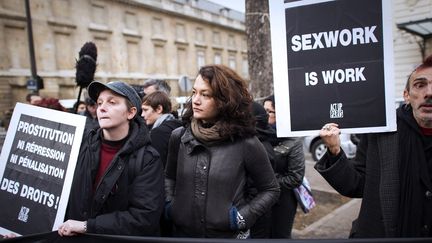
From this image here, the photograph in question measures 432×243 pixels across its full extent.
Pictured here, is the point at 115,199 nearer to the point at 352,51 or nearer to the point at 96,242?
the point at 96,242

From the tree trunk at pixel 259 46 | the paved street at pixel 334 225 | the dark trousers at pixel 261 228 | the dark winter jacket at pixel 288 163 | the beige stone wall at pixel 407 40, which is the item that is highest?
the beige stone wall at pixel 407 40

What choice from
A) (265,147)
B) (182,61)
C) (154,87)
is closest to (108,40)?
(182,61)

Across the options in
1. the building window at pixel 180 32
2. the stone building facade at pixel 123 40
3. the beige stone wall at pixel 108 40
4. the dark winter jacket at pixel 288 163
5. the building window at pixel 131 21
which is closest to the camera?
the dark winter jacket at pixel 288 163

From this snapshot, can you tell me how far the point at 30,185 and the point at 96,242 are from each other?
0.54 meters

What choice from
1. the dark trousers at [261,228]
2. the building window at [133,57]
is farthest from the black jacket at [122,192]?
the building window at [133,57]

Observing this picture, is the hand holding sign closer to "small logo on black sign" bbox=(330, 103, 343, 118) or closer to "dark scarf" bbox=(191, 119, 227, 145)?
"small logo on black sign" bbox=(330, 103, 343, 118)

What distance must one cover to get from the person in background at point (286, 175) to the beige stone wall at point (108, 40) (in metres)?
11.5

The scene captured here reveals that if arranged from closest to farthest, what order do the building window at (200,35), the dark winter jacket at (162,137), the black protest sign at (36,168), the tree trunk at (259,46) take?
1. the black protest sign at (36,168)
2. the dark winter jacket at (162,137)
3. the tree trunk at (259,46)
4. the building window at (200,35)

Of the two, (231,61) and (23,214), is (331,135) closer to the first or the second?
(23,214)

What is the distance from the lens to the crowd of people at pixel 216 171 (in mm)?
1655

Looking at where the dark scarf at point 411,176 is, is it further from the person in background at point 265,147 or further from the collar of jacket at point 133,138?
the collar of jacket at point 133,138

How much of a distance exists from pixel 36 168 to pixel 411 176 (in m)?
1.97

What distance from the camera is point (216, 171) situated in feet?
6.51

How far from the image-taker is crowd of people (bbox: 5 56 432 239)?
1.66m
